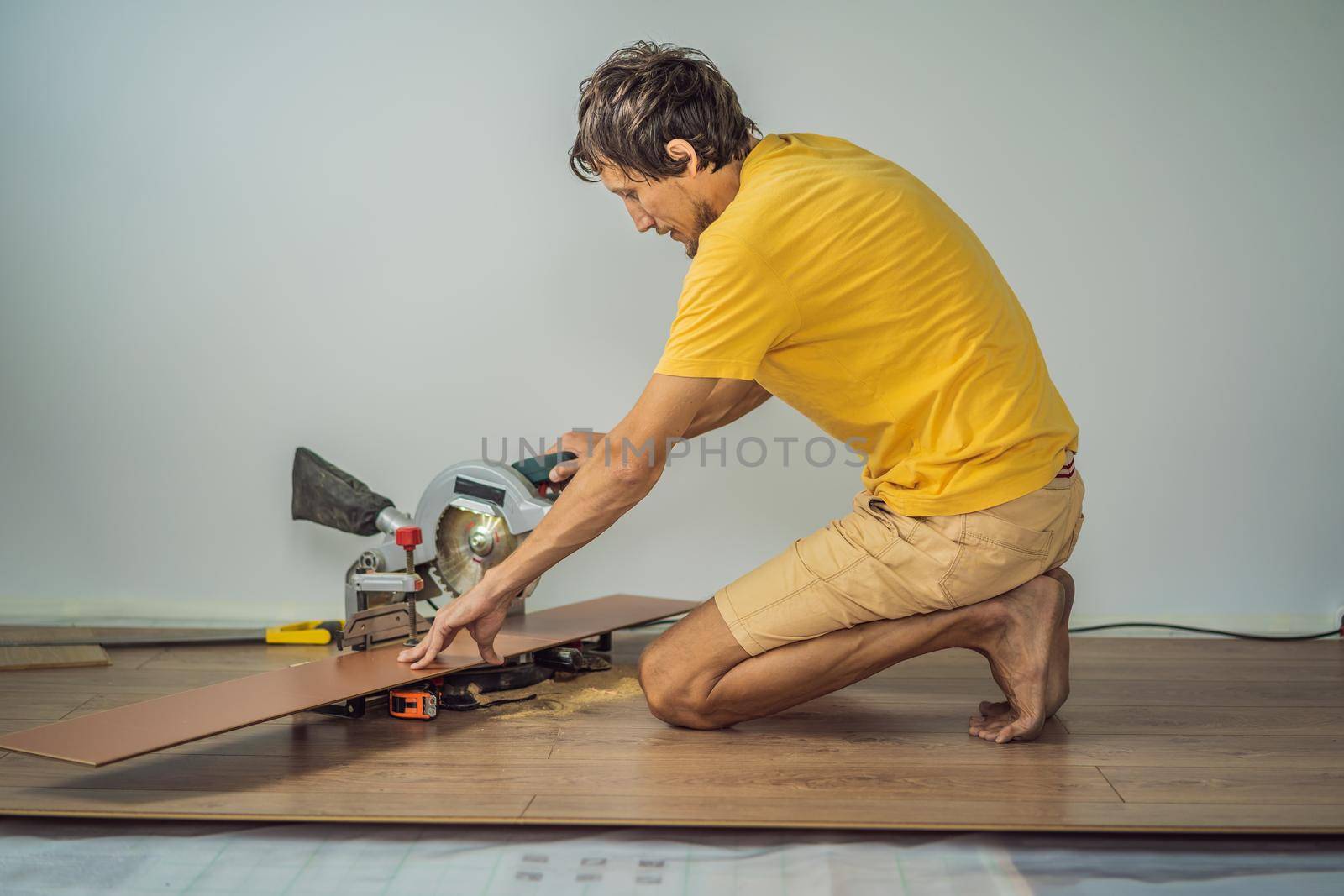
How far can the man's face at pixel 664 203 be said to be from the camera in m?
2.05

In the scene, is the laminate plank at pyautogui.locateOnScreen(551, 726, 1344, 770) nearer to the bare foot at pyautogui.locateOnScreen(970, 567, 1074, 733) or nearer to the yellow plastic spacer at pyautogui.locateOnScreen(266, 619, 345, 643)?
the bare foot at pyautogui.locateOnScreen(970, 567, 1074, 733)

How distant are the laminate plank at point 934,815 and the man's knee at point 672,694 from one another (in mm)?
352

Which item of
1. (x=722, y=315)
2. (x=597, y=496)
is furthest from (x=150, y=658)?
(x=722, y=315)

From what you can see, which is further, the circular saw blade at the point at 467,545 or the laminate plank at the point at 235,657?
the laminate plank at the point at 235,657

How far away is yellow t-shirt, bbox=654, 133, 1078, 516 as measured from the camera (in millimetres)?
1835

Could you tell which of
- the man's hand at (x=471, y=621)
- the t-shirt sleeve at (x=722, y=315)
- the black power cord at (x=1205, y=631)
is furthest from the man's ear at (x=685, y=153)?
the black power cord at (x=1205, y=631)

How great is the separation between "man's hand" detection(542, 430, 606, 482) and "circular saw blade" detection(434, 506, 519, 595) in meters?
0.18

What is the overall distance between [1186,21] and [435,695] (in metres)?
2.52

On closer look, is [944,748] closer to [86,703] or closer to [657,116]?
[657,116]

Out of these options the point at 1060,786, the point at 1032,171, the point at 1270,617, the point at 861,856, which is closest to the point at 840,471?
the point at 1032,171

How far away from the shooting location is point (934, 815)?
65.6 inches

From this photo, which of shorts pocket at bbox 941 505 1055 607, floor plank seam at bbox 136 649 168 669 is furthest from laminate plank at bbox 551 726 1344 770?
floor plank seam at bbox 136 649 168 669

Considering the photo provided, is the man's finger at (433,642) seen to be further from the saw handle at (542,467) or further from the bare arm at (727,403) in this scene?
the bare arm at (727,403)

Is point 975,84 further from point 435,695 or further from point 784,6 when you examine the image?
point 435,695
